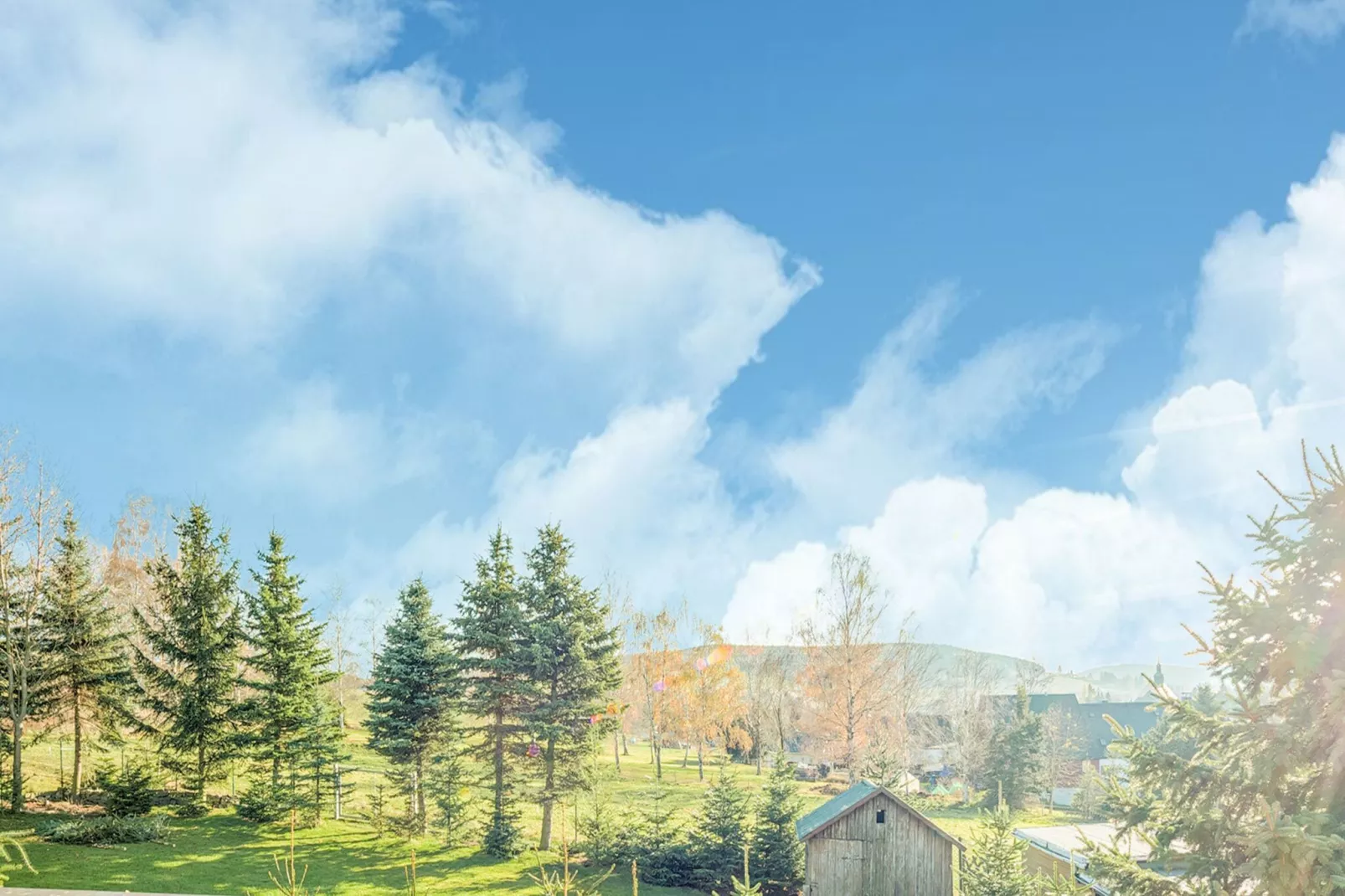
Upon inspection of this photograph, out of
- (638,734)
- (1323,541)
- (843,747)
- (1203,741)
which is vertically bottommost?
(638,734)

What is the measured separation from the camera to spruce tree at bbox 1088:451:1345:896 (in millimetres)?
8312

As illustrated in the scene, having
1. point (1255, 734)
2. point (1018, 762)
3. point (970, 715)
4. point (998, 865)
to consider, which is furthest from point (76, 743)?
point (970, 715)

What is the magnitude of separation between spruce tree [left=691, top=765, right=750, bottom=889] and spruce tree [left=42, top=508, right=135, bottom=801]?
75.8ft

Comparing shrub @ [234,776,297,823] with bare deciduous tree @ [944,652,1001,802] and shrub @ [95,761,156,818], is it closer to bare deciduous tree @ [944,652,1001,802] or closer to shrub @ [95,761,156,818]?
shrub @ [95,761,156,818]

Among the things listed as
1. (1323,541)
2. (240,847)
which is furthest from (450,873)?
(1323,541)

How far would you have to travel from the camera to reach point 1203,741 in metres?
9.55

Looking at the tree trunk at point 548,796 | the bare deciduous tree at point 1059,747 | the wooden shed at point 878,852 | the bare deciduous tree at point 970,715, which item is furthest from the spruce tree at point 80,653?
the bare deciduous tree at point 1059,747

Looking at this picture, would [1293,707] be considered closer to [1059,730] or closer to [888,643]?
[888,643]

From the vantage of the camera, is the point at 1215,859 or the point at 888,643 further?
the point at 888,643

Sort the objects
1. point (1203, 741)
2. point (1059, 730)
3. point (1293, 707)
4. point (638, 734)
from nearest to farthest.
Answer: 1. point (1293, 707)
2. point (1203, 741)
3. point (1059, 730)
4. point (638, 734)

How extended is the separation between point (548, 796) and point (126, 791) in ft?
48.1

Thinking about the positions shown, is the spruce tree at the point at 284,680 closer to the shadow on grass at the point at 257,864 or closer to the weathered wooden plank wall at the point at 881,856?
the shadow on grass at the point at 257,864

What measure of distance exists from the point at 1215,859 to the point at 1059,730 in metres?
59.5

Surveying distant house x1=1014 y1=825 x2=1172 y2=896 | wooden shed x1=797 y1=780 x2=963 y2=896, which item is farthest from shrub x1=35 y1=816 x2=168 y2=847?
distant house x1=1014 y1=825 x2=1172 y2=896
